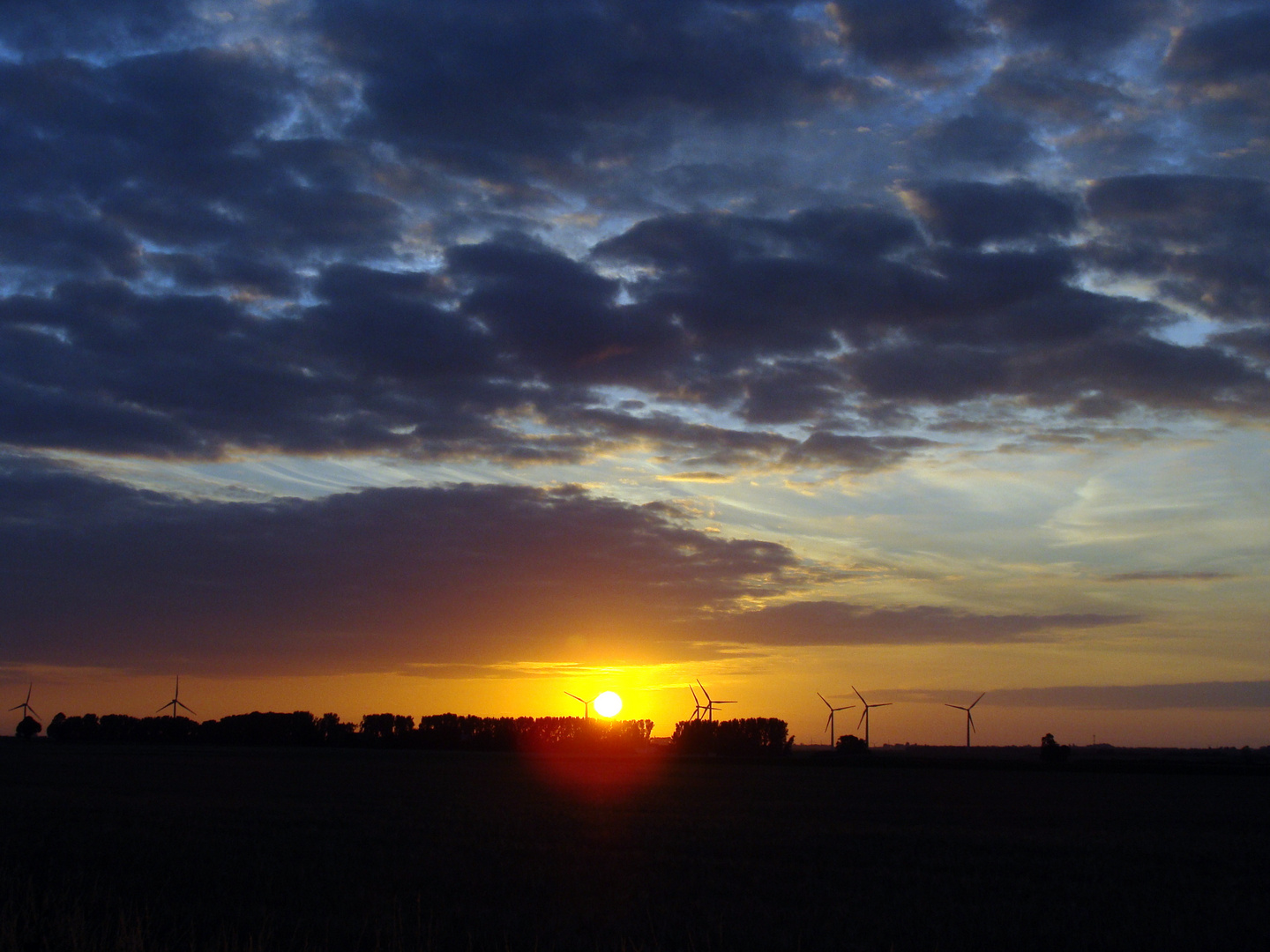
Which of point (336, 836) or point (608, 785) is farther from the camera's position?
point (608, 785)

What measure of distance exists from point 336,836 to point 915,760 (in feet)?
390

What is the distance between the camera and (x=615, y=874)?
24625 millimetres

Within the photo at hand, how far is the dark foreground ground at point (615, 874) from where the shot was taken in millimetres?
17484

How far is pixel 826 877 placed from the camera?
24.5 meters

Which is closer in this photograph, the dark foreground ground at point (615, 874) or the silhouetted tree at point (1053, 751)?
the dark foreground ground at point (615, 874)

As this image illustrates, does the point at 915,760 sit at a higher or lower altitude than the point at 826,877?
lower

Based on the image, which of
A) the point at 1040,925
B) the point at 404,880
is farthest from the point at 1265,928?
the point at 404,880

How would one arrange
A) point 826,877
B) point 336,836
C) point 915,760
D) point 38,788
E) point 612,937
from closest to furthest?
point 612,937 → point 826,877 → point 336,836 → point 38,788 → point 915,760

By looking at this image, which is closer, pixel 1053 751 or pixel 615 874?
pixel 615 874

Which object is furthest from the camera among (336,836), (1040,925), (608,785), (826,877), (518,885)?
(608,785)

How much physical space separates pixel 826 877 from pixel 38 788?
50.0 m

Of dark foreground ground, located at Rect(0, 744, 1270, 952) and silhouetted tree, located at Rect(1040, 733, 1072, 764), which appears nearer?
dark foreground ground, located at Rect(0, 744, 1270, 952)

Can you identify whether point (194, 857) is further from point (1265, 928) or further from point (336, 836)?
point (1265, 928)

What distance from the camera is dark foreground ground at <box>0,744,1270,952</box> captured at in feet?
57.4
